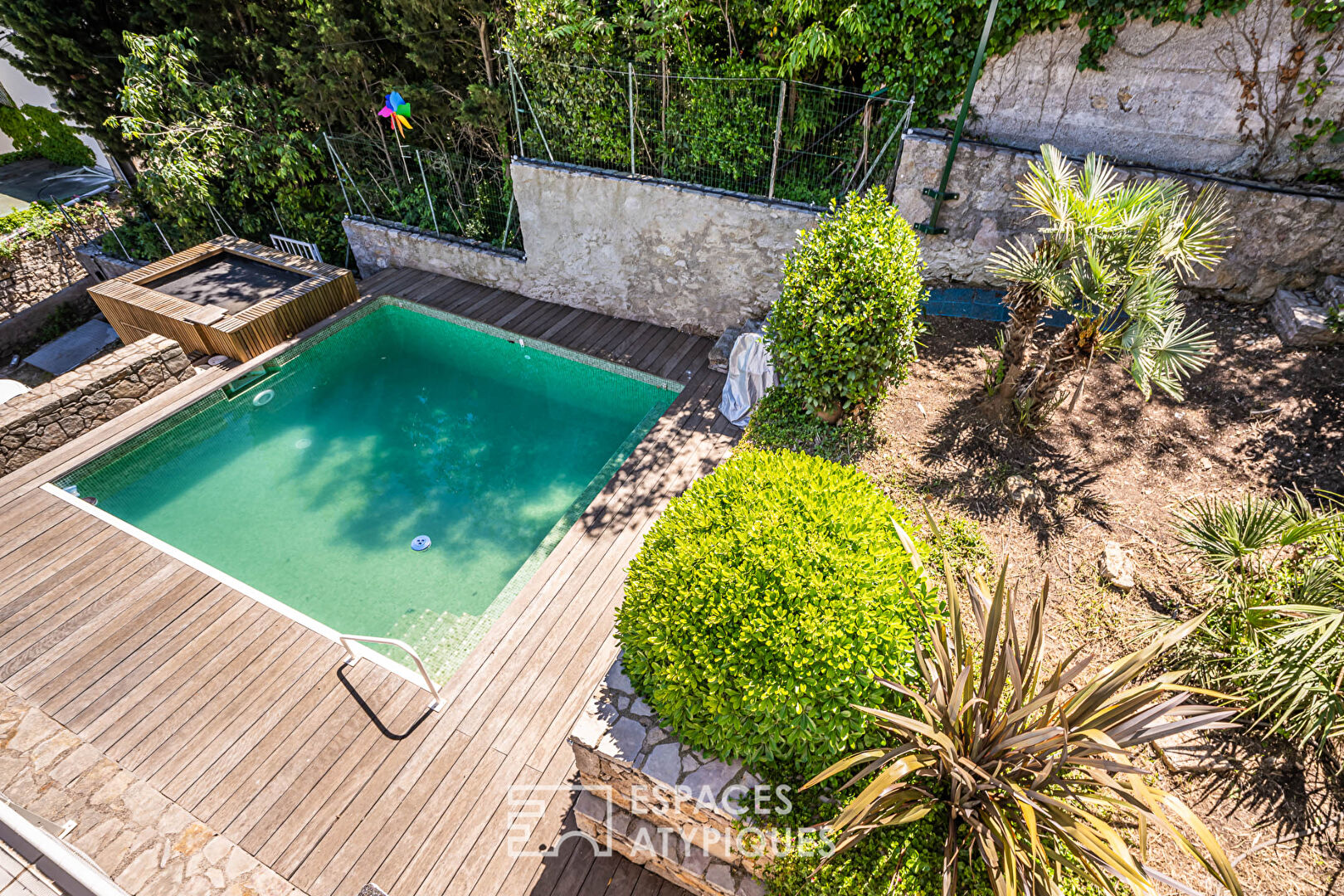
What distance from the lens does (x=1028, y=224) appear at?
6.45 meters

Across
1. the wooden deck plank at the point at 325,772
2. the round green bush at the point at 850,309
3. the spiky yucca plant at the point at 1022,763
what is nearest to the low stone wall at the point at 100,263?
the wooden deck plank at the point at 325,772

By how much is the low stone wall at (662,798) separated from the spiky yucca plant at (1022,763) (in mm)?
528

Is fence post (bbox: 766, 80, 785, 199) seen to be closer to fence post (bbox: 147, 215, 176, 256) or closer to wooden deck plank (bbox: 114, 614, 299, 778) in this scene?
wooden deck plank (bbox: 114, 614, 299, 778)

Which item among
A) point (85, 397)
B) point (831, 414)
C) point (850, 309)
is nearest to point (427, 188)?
point (85, 397)

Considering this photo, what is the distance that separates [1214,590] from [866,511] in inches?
97.1

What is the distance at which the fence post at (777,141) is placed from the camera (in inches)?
263

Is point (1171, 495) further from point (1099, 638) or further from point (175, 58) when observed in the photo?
point (175, 58)

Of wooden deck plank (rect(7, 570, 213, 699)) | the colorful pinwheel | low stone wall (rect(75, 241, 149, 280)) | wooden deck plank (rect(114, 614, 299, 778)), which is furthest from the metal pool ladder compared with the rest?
low stone wall (rect(75, 241, 149, 280))

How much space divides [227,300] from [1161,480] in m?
11.2

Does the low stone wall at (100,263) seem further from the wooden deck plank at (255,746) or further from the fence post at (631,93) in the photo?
the wooden deck plank at (255,746)

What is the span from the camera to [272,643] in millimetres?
4910

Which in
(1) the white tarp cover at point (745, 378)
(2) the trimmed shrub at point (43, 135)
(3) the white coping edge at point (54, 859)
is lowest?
(1) the white tarp cover at point (745, 378)

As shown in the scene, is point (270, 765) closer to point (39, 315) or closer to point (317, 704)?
point (317, 704)

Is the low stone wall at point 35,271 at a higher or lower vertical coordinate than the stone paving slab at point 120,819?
higher
